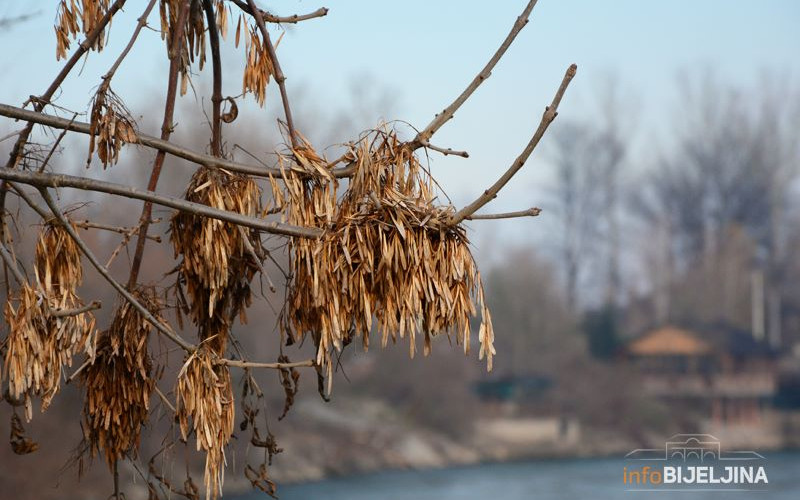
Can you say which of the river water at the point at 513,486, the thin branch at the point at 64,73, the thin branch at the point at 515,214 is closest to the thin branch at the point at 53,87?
the thin branch at the point at 64,73

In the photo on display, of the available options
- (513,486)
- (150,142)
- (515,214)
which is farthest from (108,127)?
(513,486)

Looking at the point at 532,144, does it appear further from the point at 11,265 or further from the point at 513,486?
the point at 513,486

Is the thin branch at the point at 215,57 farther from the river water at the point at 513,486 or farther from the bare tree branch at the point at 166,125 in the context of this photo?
the river water at the point at 513,486

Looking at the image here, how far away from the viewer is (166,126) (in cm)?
251

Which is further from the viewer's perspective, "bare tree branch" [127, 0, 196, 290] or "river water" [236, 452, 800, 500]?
"river water" [236, 452, 800, 500]

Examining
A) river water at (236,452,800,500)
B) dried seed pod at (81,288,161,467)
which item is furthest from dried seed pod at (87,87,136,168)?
river water at (236,452,800,500)

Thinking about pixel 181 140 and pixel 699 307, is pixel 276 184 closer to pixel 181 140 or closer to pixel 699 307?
pixel 181 140

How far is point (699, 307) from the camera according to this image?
2391 cm

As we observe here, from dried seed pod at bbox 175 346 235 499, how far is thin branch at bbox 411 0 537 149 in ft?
1.91

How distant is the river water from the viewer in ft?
49.5

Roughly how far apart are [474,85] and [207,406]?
789 mm

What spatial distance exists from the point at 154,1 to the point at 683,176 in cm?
2509

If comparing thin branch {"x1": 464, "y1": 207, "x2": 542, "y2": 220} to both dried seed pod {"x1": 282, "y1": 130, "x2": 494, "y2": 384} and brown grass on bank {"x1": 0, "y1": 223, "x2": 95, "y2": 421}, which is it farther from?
brown grass on bank {"x1": 0, "y1": 223, "x2": 95, "y2": 421}

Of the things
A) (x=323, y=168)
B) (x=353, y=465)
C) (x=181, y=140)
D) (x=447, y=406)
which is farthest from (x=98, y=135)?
(x=447, y=406)
